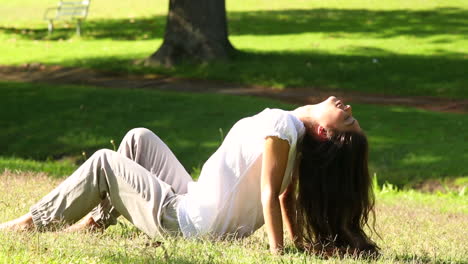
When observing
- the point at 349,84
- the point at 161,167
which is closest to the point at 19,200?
the point at 161,167

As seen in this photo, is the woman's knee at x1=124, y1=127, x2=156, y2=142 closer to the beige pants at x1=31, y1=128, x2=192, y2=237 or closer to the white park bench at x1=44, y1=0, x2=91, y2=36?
the beige pants at x1=31, y1=128, x2=192, y2=237

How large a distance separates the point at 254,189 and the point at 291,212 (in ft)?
0.97

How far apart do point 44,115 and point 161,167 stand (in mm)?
9906

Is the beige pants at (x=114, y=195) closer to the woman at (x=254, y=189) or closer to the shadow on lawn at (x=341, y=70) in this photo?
the woman at (x=254, y=189)

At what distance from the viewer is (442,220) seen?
7.82m

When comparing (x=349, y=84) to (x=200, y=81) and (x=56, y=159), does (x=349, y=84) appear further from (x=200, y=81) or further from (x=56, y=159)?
(x=56, y=159)

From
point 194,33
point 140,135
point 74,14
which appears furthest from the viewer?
point 74,14

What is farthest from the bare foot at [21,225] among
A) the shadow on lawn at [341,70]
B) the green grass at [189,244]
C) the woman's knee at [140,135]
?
the shadow on lawn at [341,70]

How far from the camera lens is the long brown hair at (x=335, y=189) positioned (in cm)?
513

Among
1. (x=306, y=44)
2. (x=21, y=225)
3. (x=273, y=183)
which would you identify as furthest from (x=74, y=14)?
(x=273, y=183)

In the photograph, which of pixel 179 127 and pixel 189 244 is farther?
pixel 179 127

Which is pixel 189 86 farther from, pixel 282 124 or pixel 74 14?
pixel 282 124

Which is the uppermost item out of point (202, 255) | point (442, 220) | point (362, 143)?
point (362, 143)

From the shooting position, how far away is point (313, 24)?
28.0 metres
